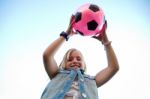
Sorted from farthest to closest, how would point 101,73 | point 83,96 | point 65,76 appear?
point 101,73 < point 65,76 < point 83,96

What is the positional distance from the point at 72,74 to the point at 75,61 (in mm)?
192

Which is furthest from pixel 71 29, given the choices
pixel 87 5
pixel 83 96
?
pixel 83 96

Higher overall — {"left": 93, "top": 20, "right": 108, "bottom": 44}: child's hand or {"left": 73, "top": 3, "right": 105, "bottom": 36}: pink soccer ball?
{"left": 73, "top": 3, "right": 105, "bottom": 36}: pink soccer ball

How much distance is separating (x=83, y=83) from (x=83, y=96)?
0.16m

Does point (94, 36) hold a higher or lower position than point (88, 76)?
higher

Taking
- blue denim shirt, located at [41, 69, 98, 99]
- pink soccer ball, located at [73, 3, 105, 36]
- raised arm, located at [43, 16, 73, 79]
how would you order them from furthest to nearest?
1. pink soccer ball, located at [73, 3, 105, 36]
2. raised arm, located at [43, 16, 73, 79]
3. blue denim shirt, located at [41, 69, 98, 99]

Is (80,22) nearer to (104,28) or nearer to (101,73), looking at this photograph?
(104,28)

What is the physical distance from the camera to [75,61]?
2.49m

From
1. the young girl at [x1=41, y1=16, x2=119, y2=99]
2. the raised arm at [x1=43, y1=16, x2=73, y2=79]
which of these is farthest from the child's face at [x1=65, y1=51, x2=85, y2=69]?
the raised arm at [x1=43, y1=16, x2=73, y2=79]

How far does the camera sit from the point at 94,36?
2600mm

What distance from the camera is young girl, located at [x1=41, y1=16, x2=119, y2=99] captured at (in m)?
2.20

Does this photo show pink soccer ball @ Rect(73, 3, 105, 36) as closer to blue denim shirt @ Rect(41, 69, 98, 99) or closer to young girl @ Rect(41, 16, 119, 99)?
young girl @ Rect(41, 16, 119, 99)

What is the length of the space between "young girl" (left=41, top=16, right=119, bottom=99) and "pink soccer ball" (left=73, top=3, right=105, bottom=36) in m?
0.07

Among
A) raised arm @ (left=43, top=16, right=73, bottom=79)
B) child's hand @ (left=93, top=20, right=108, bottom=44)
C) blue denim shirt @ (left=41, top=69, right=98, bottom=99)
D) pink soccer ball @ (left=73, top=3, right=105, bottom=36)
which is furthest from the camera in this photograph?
child's hand @ (left=93, top=20, right=108, bottom=44)
